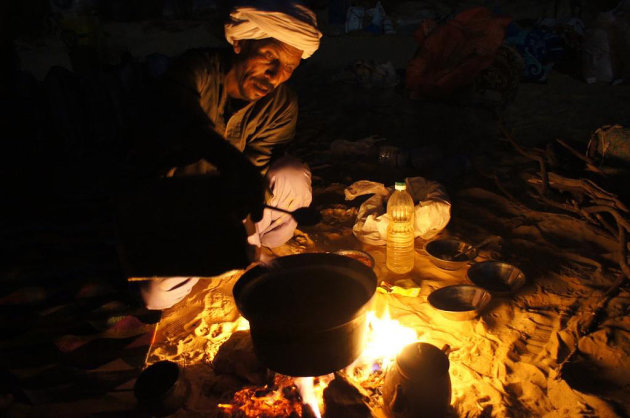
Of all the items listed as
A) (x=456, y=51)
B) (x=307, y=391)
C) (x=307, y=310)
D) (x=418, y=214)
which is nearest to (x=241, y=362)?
(x=307, y=391)

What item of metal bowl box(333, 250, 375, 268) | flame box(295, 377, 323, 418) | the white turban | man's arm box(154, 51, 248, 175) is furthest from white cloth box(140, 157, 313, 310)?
flame box(295, 377, 323, 418)

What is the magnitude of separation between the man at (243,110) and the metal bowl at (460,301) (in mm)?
1343

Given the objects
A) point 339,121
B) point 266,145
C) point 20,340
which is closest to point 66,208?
point 20,340

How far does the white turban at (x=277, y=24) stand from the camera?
93.3 inches

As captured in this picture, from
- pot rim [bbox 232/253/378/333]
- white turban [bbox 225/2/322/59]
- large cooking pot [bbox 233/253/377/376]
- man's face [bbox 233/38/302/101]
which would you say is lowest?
large cooking pot [bbox 233/253/377/376]

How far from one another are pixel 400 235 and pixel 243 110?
1.53 meters

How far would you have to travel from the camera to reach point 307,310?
1.97 metres

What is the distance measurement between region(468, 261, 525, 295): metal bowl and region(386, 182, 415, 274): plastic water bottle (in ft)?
1.58

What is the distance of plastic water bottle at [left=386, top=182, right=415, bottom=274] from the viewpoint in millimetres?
3121

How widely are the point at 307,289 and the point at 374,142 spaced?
12.0 feet

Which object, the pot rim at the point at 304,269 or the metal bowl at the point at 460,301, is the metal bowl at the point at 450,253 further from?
the pot rim at the point at 304,269

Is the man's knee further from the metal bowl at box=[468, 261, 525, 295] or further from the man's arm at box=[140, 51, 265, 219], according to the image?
the metal bowl at box=[468, 261, 525, 295]

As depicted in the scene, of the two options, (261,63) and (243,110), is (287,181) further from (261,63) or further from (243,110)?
(261,63)

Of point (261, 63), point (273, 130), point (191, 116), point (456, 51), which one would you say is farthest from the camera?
point (456, 51)
